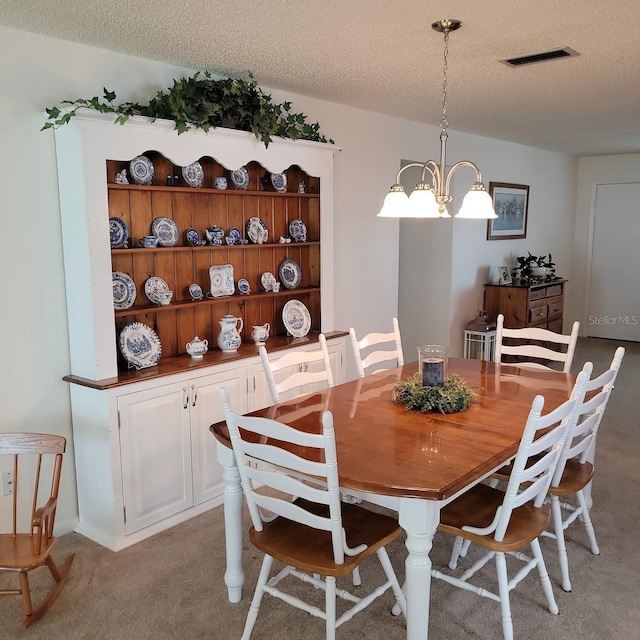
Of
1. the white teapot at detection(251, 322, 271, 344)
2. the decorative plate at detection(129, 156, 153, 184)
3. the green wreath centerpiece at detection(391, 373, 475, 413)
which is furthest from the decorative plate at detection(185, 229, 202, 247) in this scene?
the green wreath centerpiece at detection(391, 373, 475, 413)

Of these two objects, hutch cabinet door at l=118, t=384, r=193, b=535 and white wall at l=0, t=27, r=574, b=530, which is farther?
hutch cabinet door at l=118, t=384, r=193, b=535

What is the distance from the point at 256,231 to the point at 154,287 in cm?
77

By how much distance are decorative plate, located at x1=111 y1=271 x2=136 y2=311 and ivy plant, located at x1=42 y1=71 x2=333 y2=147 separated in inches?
29.3

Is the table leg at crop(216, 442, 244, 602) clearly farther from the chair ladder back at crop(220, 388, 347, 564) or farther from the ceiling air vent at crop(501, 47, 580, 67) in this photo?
the ceiling air vent at crop(501, 47, 580, 67)

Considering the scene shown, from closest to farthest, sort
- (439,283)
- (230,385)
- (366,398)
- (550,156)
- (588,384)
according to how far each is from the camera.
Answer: (588,384), (366,398), (230,385), (439,283), (550,156)

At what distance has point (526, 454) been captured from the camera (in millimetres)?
1961

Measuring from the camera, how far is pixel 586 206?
312 inches

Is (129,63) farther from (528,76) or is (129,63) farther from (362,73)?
(528,76)

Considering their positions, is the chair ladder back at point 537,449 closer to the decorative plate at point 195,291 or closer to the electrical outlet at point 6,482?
the decorative plate at point 195,291

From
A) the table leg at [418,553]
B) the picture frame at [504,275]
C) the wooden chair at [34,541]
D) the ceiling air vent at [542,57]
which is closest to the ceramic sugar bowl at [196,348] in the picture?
the wooden chair at [34,541]

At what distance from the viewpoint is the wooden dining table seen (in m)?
1.87

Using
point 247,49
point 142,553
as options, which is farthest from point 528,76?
point 142,553

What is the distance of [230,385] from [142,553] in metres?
0.92

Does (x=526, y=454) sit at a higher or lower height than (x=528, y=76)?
lower
